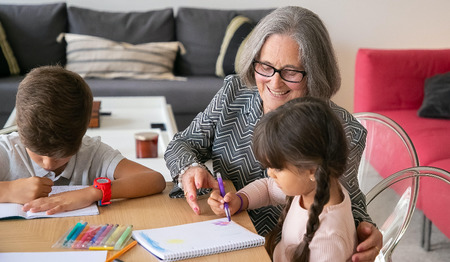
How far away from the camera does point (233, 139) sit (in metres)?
1.78

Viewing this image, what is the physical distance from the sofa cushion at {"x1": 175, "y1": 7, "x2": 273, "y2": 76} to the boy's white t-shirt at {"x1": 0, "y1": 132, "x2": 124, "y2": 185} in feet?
9.87

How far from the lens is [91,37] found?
4.48 meters

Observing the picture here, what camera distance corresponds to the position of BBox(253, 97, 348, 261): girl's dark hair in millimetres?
1221

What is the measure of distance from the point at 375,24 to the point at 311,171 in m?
4.22

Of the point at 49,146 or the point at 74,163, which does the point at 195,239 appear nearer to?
the point at 49,146

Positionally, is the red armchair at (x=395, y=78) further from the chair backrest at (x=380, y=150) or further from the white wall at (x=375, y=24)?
the chair backrest at (x=380, y=150)

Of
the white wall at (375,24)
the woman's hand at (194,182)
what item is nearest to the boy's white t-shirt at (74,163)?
the woman's hand at (194,182)

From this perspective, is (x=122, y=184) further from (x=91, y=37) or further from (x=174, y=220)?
(x=91, y=37)

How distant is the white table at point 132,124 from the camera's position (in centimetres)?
240

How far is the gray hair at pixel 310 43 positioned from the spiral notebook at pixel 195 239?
1.69ft

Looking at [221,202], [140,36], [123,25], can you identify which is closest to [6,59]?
[123,25]

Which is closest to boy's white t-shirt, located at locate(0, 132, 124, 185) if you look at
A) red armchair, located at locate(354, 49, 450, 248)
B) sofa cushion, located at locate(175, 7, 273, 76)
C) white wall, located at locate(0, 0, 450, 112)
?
red armchair, located at locate(354, 49, 450, 248)

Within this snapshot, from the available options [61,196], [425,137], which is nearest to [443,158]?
[425,137]

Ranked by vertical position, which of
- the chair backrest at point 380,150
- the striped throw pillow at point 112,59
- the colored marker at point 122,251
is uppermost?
the colored marker at point 122,251
